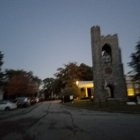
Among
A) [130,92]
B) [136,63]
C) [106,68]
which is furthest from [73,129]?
[130,92]

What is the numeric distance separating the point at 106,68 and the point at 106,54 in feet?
12.2

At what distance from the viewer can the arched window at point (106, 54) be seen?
40250 millimetres

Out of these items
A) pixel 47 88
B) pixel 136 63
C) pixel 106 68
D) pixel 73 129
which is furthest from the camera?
pixel 47 88

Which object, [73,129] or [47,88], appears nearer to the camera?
[73,129]

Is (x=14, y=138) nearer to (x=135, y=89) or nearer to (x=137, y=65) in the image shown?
(x=137, y=65)

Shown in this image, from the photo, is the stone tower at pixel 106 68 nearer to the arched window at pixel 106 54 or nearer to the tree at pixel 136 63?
the arched window at pixel 106 54

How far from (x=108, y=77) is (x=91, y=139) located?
1283 inches

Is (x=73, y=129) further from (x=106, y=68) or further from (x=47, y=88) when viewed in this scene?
(x=47, y=88)

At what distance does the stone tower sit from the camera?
37.7 metres

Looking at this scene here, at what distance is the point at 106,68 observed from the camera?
39.0 metres

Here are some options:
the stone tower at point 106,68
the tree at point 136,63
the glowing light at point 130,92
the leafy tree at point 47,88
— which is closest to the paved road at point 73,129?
the tree at point 136,63

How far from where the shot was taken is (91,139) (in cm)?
680

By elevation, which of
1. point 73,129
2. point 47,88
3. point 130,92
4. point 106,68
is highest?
point 47,88

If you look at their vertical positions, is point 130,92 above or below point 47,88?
below
